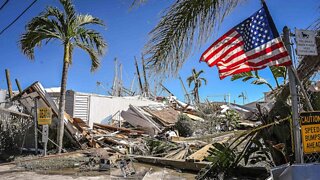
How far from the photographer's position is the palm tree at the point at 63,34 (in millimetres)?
13016

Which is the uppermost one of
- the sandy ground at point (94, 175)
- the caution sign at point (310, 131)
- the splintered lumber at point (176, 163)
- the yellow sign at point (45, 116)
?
the yellow sign at point (45, 116)

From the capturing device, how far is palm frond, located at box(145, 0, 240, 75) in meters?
5.22

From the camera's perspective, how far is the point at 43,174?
973 cm

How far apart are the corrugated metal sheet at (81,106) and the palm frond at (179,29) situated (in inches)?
615

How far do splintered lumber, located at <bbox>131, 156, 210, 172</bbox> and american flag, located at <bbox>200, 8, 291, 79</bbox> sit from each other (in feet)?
14.7

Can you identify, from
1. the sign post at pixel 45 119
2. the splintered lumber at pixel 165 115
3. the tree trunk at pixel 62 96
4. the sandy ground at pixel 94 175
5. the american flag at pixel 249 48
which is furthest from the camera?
the splintered lumber at pixel 165 115

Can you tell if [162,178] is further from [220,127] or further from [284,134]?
[220,127]

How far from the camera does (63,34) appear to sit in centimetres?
1334

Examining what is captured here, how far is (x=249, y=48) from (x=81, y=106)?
16.9m

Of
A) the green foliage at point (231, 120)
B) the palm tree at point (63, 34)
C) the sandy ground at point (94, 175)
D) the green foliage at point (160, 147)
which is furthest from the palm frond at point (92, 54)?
the green foliage at point (231, 120)

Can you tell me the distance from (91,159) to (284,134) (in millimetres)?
7290

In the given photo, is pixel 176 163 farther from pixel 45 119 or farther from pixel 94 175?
pixel 45 119

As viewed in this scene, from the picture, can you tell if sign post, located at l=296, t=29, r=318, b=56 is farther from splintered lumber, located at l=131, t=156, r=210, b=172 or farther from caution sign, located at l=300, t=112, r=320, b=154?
splintered lumber, located at l=131, t=156, r=210, b=172

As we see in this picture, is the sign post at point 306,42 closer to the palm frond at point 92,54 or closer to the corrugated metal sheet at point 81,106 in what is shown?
the palm frond at point 92,54
